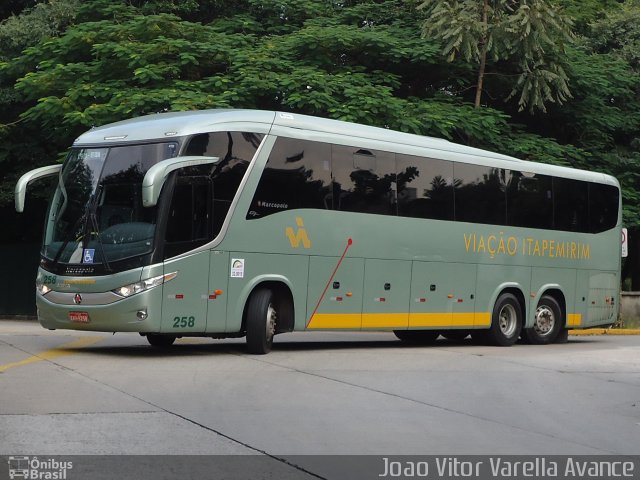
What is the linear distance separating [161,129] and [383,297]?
196 inches

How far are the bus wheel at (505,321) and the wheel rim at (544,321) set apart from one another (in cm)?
66

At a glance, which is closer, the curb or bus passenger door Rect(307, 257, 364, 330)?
bus passenger door Rect(307, 257, 364, 330)

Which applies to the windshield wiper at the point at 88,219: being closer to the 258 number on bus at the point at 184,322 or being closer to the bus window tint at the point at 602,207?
the 258 number on bus at the point at 184,322

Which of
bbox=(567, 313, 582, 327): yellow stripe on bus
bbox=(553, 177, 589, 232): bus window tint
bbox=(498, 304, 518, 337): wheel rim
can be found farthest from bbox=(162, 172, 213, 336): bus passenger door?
bbox=(567, 313, 582, 327): yellow stripe on bus

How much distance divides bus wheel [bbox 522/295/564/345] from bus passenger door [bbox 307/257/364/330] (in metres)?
5.36

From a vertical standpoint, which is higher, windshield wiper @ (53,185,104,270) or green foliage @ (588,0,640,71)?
green foliage @ (588,0,640,71)

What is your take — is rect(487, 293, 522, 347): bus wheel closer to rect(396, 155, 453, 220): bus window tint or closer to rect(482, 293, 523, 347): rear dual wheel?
rect(482, 293, 523, 347): rear dual wheel

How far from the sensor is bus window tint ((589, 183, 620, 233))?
70.4 feet

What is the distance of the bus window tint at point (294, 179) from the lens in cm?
1480

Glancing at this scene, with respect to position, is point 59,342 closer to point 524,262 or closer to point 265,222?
point 265,222

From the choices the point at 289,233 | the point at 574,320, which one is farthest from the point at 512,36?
the point at 289,233
